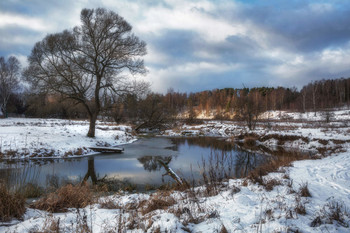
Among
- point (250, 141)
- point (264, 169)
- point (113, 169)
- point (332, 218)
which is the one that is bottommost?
point (250, 141)

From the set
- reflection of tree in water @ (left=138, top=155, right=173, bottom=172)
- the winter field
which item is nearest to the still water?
reflection of tree in water @ (left=138, top=155, right=173, bottom=172)

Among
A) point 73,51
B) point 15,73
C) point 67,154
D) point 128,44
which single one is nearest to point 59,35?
point 73,51

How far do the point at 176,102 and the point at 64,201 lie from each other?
3385 inches

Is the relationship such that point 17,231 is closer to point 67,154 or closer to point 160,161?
point 160,161

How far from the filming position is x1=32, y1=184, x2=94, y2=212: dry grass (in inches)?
175

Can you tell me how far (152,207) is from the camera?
4660 millimetres

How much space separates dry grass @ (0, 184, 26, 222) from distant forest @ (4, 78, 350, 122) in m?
7.13

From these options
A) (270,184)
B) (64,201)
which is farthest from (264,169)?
(64,201)

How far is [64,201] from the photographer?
4.75 meters

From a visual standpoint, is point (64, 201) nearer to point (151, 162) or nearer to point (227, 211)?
point (227, 211)

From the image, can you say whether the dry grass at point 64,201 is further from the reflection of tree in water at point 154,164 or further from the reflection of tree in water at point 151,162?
the reflection of tree in water at point 151,162

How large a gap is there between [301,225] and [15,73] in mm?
52670

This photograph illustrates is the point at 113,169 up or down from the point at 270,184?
down

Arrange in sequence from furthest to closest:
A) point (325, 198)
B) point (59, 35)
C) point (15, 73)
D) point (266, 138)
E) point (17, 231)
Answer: point (15, 73), point (266, 138), point (59, 35), point (325, 198), point (17, 231)
